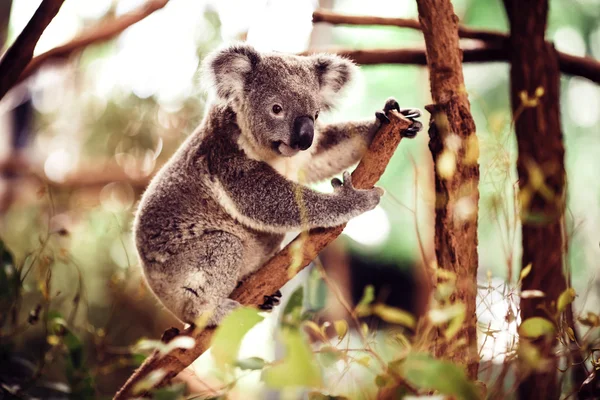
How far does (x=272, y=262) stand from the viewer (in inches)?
72.3

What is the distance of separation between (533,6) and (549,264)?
116cm

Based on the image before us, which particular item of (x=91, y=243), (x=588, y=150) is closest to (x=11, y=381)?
(x=91, y=243)

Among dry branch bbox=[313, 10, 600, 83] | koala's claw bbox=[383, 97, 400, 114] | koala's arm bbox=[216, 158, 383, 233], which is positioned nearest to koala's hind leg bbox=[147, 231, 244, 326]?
koala's arm bbox=[216, 158, 383, 233]

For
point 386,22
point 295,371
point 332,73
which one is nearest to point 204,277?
point 332,73

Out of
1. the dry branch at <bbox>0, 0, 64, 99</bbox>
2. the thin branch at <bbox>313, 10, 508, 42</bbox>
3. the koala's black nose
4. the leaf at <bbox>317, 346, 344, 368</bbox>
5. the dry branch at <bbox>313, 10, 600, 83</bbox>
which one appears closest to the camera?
the leaf at <bbox>317, 346, 344, 368</bbox>

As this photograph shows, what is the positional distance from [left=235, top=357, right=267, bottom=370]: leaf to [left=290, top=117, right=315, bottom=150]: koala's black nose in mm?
903

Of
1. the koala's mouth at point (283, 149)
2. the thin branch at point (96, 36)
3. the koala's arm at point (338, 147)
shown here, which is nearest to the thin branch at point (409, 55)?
the koala's arm at point (338, 147)

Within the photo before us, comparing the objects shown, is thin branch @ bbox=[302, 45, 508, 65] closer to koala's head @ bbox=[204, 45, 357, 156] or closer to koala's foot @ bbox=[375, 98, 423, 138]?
koala's head @ bbox=[204, 45, 357, 156]

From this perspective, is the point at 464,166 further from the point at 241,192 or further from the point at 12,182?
the point at 12,182

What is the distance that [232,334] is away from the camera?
3.20ft

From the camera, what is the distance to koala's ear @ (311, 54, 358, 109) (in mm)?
2133

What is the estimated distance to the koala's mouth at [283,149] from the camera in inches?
76.3

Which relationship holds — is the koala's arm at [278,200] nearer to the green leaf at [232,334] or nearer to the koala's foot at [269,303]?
the koala's foot at [269,303]

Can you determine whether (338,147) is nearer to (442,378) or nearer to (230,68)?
(230,68)
